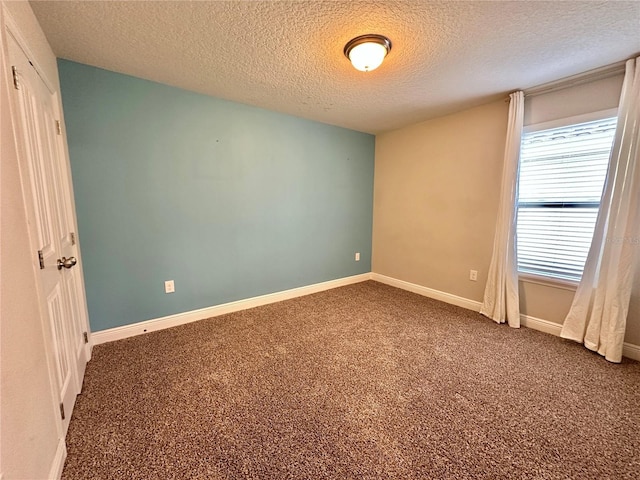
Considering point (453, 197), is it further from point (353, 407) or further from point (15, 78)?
point (15, 78)

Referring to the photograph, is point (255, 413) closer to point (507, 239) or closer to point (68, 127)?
point (68, 127)

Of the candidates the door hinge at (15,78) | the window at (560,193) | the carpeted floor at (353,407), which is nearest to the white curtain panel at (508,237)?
the window at (560,193)

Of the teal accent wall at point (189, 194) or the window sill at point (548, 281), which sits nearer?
the teal accent wall at point (189, 194)

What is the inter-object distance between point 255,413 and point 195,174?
7.22 feet

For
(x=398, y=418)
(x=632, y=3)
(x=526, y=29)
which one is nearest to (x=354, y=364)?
(x=398, y=418)

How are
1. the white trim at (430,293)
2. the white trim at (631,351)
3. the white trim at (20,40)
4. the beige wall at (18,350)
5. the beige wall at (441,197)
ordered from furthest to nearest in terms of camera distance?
the white trim at (430,293) < the beige wall at (441,197) < the white trim at (631,351) < the white trim at (20,40) < the beige wall at (18,350)

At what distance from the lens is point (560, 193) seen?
7.97 ft

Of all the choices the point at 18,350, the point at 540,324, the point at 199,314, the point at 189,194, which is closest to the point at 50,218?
the point at 18,350

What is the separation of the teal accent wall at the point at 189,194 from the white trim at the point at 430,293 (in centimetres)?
101

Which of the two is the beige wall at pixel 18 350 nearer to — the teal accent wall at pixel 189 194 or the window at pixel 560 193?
the teal accent wall at pixel 189 194

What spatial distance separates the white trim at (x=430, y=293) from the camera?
3143 millimetres

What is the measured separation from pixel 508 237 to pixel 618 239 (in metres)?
0.73

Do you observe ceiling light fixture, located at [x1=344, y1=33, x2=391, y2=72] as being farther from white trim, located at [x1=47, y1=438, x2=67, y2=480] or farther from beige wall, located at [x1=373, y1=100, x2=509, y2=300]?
white trim, located at [x1=47, y1=438, x2=67, y2=480]

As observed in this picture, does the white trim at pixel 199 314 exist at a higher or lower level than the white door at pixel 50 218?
lower
